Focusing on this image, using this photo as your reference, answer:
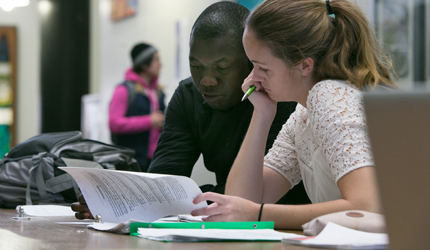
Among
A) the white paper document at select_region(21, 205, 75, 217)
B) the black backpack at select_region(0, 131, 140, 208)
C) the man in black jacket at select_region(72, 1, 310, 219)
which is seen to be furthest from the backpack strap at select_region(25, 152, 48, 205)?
the man in black jacket at select_region(72, 1, 310, 219)

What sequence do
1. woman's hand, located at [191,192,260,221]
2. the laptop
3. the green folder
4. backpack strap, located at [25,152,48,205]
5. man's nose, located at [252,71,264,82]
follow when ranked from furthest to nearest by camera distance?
backpack strap, located at [25,152,48,205], man's nose, located at [252,71,264,82], woman's hand, located at [191,192,260,221], the green folder, the laptop

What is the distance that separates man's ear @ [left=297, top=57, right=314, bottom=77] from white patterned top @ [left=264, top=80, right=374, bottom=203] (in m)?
0.10

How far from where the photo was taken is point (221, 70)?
5.34 feet

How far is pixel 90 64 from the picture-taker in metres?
6.13

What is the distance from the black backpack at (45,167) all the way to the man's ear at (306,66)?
77 centimetres

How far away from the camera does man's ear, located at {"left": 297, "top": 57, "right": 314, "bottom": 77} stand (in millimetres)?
1221

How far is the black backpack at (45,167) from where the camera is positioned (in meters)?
1.54

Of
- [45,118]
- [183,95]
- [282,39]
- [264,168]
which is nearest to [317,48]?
[282,39]

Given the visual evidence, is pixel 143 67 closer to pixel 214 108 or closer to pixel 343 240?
pixel 214 108

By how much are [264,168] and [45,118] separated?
14.9ft

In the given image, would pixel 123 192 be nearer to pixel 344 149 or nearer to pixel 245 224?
pixel 245 224

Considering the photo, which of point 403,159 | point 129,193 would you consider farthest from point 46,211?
point 403,159

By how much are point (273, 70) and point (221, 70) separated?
40 centimetres

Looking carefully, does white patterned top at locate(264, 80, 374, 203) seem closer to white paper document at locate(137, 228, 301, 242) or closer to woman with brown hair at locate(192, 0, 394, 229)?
woman with brown hair at locate(192, 0, 394, 229)
